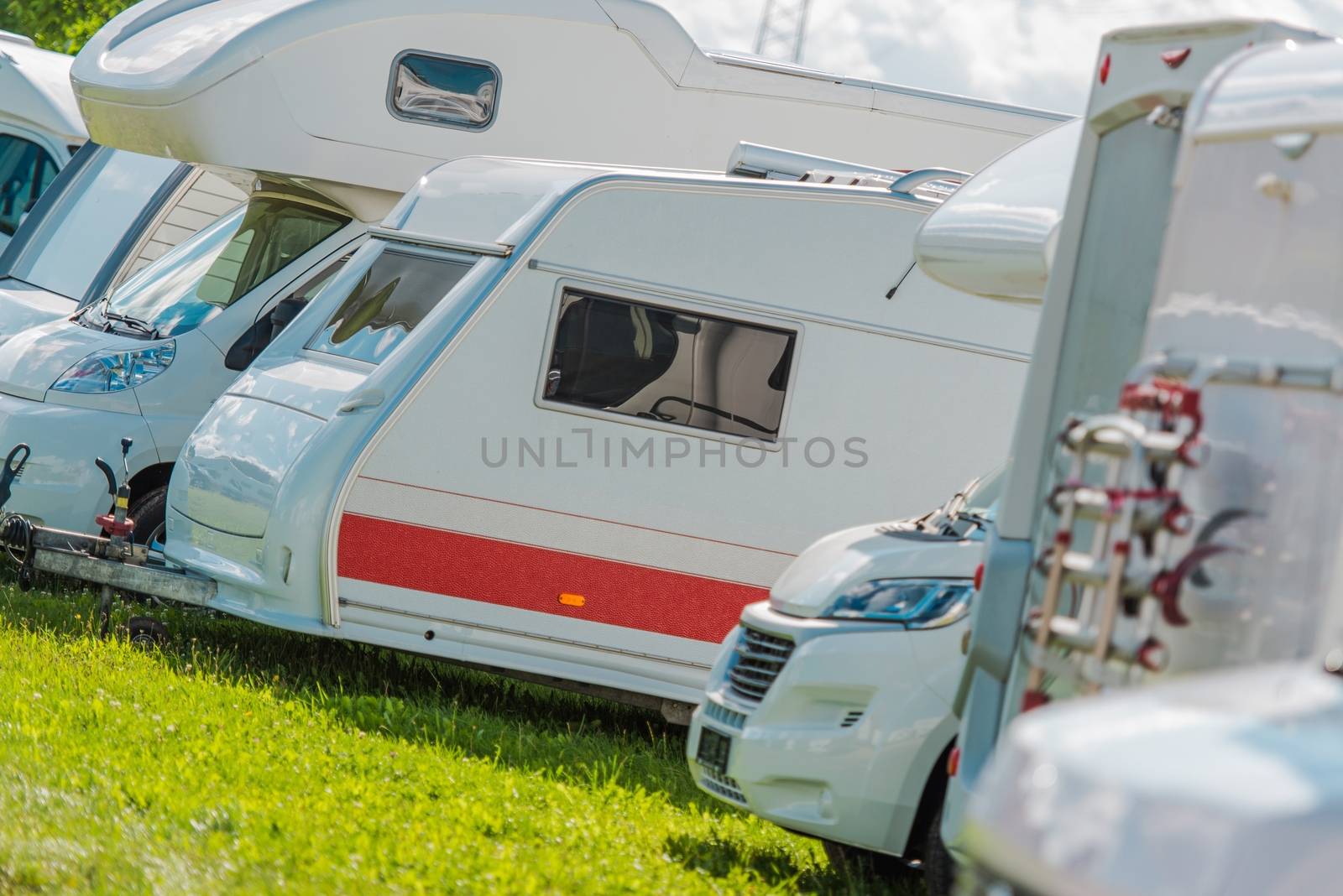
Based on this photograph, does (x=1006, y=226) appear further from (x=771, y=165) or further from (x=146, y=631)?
(x=146, y=631)

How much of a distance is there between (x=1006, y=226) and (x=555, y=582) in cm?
262

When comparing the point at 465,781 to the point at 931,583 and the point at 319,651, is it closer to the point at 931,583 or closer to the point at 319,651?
the point at 931,583

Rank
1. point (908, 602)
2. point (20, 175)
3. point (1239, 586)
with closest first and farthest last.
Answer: point (1239, 586)
point (908, 602)
point (20, 175)

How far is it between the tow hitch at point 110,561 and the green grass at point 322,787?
253mm

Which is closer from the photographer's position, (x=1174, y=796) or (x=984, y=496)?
(x=1174, y=796)

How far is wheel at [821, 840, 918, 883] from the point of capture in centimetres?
578

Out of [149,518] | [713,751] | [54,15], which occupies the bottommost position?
[149,518]

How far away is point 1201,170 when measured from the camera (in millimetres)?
3781

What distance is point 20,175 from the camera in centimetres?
1319

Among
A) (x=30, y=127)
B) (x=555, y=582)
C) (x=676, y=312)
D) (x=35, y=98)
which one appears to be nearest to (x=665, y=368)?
(x=676, y=312)

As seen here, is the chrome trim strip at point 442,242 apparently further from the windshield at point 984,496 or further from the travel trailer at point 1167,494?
the travel trailer at point 1167,494

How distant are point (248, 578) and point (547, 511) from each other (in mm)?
1355

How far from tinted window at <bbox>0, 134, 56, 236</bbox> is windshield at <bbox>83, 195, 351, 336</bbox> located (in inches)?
161

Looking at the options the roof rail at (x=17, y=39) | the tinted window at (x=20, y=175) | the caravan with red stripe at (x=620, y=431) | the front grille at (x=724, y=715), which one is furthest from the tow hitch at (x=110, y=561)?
the roof rail at (x=17, y=39)
